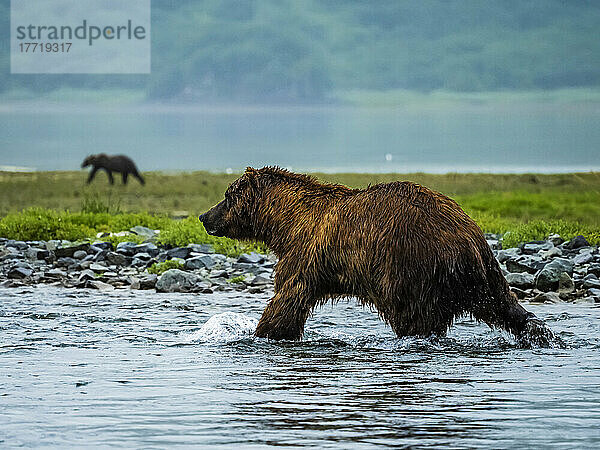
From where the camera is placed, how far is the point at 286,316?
8.45 m

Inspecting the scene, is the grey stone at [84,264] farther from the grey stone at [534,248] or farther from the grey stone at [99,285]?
the grey stone at [534,248]

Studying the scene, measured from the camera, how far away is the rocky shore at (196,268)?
12.8 meters

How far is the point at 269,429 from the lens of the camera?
17.7 ft

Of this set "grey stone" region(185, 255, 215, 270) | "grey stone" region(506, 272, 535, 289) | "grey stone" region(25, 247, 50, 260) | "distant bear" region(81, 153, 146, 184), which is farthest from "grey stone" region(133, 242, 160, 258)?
"distant bear" region(81, 153, 146, 184)

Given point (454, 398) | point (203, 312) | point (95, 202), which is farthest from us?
point (95, 202)

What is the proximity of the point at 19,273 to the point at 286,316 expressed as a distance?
291 inches

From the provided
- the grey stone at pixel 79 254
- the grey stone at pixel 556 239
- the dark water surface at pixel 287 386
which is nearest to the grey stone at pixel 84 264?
the grey stone at pixel 79 254

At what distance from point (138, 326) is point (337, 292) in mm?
2555

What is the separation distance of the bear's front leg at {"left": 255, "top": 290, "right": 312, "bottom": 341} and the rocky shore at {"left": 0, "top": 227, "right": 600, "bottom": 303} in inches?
185

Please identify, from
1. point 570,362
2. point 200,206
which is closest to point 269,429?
point 570,362

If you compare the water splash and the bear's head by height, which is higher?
the bear's head

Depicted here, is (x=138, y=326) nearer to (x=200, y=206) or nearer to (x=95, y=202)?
(x=95, y=202)

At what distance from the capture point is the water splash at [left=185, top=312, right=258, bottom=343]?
29.5 ft

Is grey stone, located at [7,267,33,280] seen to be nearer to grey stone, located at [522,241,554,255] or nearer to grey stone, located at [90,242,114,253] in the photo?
grey stone, located at [90,242,114,253]
